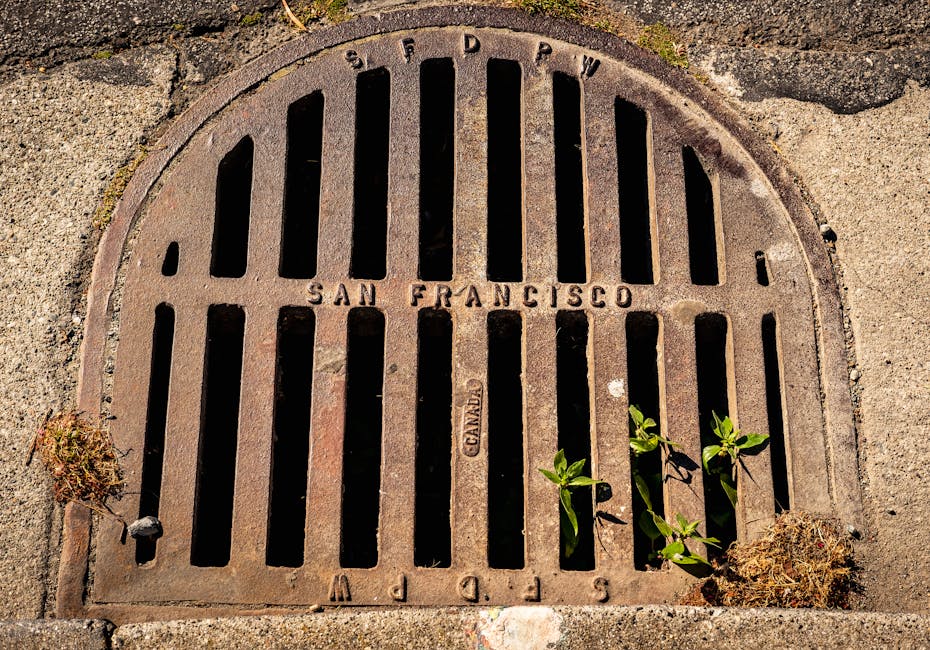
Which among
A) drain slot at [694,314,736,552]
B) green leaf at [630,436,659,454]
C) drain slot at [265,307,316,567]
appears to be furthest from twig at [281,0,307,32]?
green leaf at [630,436,659,454]

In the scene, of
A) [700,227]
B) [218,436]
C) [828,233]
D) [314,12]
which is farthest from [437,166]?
[828,233]

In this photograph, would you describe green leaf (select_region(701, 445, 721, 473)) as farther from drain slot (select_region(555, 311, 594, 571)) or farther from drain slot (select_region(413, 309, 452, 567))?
drain slot (select_region(413, 309, 452, 567))

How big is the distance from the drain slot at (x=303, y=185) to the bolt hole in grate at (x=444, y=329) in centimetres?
1

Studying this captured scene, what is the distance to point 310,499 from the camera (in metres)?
2.07

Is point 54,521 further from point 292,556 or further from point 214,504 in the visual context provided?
point 292,556

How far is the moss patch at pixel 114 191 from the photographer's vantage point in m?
2.30

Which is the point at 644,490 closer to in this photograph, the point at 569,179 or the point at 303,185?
the point at 569,179

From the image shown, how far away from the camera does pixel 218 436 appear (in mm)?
2426

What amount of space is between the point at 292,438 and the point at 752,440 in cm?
131

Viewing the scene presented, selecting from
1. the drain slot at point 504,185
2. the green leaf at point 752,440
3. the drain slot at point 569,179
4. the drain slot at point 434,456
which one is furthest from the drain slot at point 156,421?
the green leaf at point 752,440

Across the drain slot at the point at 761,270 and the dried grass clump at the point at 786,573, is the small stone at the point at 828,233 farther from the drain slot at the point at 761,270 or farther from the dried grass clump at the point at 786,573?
the dried grass clump at the point at 786,573

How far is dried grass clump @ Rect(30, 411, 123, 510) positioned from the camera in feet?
6.72

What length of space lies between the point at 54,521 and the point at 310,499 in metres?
0.63

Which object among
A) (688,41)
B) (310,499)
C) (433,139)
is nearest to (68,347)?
(310,499)
